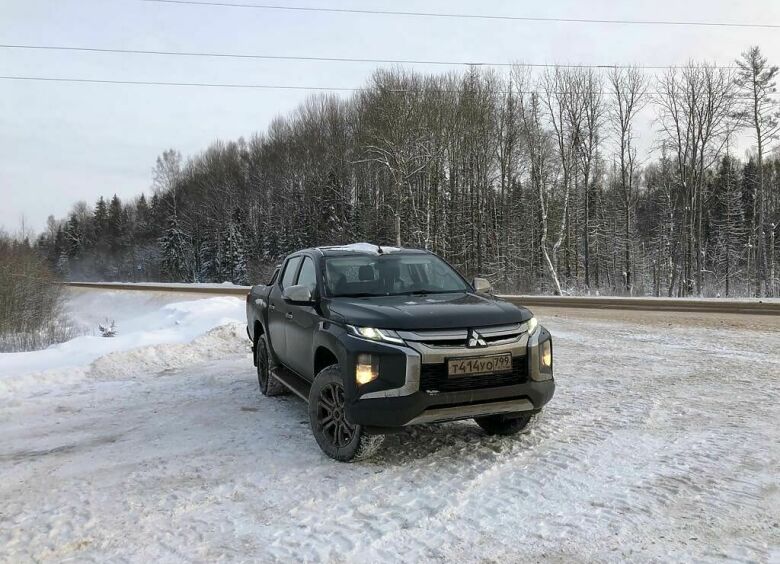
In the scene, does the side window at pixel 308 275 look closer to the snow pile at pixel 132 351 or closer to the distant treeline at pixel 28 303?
the snow pile at pixel 132 351

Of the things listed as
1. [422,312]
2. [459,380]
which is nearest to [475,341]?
[459,380]

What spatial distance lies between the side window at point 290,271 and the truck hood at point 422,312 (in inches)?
58.4

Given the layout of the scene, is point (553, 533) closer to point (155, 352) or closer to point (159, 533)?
point (159, 533)

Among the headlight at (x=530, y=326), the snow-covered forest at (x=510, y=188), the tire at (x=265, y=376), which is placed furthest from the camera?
the snow-covered forest at (x=510, y=188)

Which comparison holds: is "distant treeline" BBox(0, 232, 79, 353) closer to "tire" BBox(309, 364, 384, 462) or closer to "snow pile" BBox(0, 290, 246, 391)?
"snow pile" BBox(0, 290, 246, 391)

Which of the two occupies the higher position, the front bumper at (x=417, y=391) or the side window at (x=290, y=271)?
the side window at (x=290, y=271)

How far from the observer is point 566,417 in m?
5.71

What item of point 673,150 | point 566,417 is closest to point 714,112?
point 673,150

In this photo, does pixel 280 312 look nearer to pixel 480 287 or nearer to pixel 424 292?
pixel 424 292

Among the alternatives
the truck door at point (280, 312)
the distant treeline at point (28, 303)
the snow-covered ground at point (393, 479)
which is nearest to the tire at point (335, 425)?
the snow-covered ground at point (393, 479)

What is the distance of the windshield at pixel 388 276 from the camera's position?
5355 millimetres

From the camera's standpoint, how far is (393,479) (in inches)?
164

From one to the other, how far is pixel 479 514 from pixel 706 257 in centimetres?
5956

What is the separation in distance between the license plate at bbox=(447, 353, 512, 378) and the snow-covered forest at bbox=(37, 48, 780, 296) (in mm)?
28054
